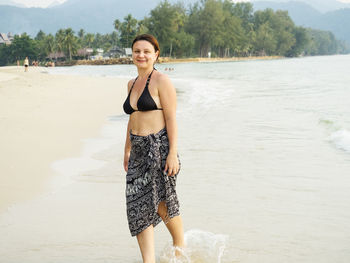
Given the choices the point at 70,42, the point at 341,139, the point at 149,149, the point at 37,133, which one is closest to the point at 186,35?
the point at 70,42

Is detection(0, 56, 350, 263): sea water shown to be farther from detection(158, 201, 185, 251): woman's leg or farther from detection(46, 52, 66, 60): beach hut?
detection(46, 52, 66, 60): beach hut

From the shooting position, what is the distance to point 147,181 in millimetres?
2418

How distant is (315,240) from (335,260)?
323 millimetres

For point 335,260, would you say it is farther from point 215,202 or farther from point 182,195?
point 182,195

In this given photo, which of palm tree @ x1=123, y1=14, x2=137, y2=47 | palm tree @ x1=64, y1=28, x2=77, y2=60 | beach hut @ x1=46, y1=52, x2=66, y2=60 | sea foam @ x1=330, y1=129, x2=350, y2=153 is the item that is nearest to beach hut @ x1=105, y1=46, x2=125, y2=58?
palm tree @ x1=64, y1=28, x2=77, y2=60

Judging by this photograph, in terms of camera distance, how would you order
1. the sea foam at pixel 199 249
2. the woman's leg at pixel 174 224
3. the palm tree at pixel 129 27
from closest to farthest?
1. the woman's leg at pixel 174 224
2. the sea foam at pixel 199 249
3. the palm tree at pixel 129 27

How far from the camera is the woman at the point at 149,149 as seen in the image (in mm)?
2389

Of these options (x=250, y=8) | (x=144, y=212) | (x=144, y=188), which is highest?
(x=250, y=8)

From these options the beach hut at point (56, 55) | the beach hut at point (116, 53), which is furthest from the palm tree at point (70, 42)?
the beach hut at point (116, 53)

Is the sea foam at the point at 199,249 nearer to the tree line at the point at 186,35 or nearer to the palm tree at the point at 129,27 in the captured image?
the tree line at the point at 186,35

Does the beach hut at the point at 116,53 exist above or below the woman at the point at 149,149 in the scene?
above

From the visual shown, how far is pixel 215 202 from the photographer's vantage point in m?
3.98

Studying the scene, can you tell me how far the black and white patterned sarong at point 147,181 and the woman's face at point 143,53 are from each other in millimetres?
448

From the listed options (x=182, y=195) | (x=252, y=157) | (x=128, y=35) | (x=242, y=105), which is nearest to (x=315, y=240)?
(x=182, y=195)
